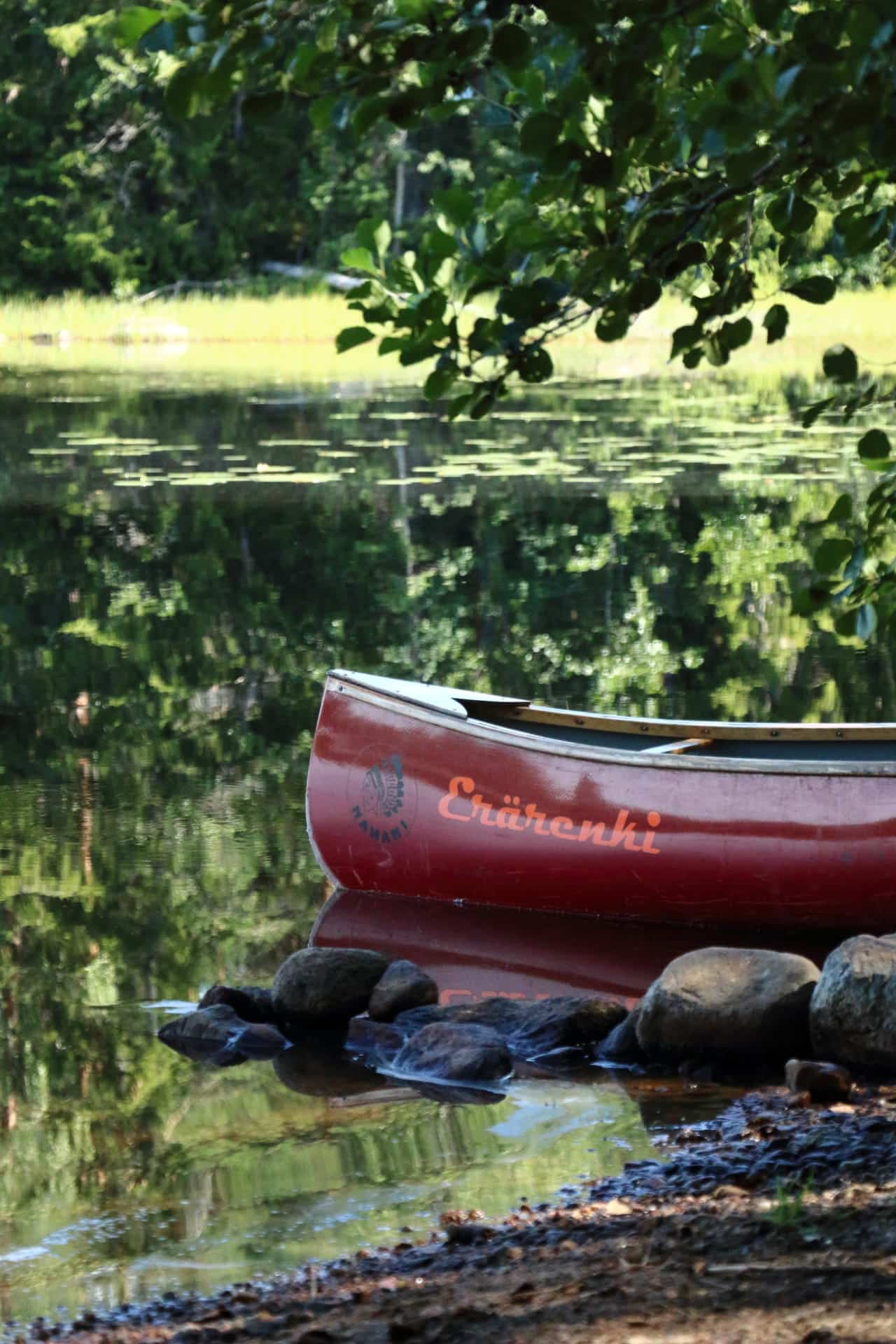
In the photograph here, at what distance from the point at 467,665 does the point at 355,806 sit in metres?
3.27

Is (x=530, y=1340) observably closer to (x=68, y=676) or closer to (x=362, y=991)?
(x=362, y=991)

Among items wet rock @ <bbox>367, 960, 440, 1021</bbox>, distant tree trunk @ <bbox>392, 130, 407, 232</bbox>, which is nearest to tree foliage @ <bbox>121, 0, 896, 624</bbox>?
wet rock @ <bbox>367, 960, 440, 1021</bbox>

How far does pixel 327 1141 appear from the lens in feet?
15.3

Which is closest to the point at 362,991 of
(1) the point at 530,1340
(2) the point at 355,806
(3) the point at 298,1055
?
(3) the point at 298,1055

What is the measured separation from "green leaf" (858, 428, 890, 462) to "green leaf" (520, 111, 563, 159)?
849 mm

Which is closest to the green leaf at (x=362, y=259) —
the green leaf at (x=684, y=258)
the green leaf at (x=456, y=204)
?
the green leaf at (x=456, y=204)

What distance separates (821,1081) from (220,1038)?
5.40 ft

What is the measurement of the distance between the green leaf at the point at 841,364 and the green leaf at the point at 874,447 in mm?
107

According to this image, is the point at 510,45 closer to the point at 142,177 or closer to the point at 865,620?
the point at 865,620

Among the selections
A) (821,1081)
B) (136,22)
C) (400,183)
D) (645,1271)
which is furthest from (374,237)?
(400,183)

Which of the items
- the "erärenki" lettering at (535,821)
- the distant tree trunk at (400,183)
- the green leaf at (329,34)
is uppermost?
the distant tree trunk at (400,183)

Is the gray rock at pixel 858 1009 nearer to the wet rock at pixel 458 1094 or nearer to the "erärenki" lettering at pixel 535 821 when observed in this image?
the wet rock at pixel 458 1094

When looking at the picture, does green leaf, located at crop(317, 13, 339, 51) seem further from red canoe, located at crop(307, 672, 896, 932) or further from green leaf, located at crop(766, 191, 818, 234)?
red canoe, located at crop(307, 672, 896, 932)

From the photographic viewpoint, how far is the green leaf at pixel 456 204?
10.1 feet
